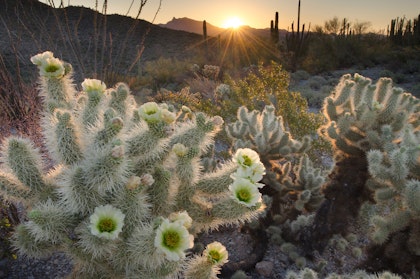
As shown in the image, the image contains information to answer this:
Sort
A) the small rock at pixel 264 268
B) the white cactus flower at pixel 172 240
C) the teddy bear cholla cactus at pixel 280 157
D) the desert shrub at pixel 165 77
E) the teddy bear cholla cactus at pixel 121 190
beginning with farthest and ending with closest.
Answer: the desert shrub at pixel 165 77 < the teddy bear cholla cactus at pixel 280 157 < the small rock at pixel 264 268 < the teddy bear cholla cactus at pixel 121 190 < the white cactus flower at pixel 172 240

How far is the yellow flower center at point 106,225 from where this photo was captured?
5.68 feet

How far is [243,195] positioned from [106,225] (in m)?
0.64

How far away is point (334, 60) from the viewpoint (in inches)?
733

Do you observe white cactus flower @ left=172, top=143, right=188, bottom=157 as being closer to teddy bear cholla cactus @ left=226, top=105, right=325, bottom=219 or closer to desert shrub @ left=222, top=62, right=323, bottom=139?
teddy bear cholla cactus @ left=226, top=105, right=325, bottom=219

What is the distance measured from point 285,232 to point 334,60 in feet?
53.9

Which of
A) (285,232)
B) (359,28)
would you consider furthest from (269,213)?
(359,28)

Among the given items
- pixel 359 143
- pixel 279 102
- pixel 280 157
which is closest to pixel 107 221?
pixel 280 157

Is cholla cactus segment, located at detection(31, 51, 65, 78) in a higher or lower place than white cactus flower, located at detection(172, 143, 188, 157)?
higher

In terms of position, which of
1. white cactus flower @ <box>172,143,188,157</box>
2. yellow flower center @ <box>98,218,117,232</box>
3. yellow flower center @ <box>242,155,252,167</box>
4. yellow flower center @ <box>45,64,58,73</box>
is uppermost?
yellow flower center @ <box>45,64,58,73</box>

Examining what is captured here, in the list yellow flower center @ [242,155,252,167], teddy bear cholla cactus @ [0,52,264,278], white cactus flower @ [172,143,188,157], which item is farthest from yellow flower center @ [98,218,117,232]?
yellow flower center @ [242,155,252,167]

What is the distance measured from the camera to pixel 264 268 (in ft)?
10.5

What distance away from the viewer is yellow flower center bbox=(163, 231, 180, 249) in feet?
5.56

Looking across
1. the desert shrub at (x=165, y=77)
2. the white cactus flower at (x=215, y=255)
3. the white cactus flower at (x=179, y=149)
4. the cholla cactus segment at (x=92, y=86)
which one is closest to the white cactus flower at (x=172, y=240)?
the white cactus flower at (x=215, y=255)

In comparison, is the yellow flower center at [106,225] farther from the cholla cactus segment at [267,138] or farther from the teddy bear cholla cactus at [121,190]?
the cholla cactus segment at [267,138]
